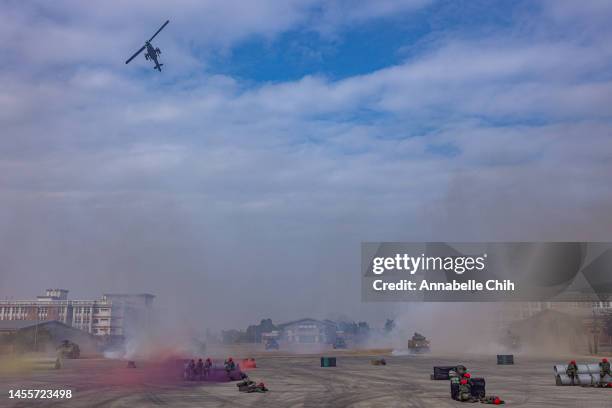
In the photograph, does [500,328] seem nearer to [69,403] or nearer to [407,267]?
[407,267]

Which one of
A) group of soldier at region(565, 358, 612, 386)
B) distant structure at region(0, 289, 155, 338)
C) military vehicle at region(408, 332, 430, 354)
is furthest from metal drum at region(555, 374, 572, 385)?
distant structure at region(0, 289, 155, 338)

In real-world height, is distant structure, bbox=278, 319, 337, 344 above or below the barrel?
below

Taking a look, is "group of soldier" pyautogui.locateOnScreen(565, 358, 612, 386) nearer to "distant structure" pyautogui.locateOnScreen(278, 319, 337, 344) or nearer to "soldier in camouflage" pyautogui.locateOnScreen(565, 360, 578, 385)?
"soldier in camouflage" pyautogui.locateOnScreen(565, 360, 578, 385)

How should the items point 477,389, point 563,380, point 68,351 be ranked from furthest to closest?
point 68,351
point 563,380
point 477,389

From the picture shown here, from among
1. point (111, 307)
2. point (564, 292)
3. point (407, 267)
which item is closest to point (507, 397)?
point (407, 267)

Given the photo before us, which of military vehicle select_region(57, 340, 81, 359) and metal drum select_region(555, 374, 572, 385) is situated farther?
military vehicle select_region(57, 340, 81, 359)

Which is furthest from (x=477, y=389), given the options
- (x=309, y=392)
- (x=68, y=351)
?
(x=68, y=351)

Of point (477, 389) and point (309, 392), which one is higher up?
point (477, 389)

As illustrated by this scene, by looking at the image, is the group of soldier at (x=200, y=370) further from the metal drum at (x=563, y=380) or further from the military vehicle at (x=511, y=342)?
the military vehicle at (x=511, y=342)

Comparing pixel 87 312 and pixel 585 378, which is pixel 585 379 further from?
pixel 87 312

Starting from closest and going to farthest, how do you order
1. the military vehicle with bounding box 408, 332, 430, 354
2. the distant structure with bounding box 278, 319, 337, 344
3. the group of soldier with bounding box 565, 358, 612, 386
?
the group of soldier with bounding box 565, 358, 612, 386
the military vehicle with bounding box 408, 332, 430, 354
the distant structure with bounding box 278, 319, 337, 344
